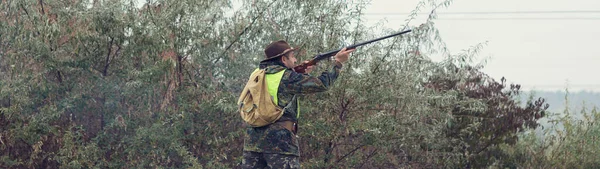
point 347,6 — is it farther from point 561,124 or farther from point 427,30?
point 561,124

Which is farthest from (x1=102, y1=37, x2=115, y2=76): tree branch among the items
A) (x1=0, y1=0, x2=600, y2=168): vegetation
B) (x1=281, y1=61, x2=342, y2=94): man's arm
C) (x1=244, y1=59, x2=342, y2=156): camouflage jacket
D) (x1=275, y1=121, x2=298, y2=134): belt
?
(x1=281, y1=61, x2=342, y2=94): man's arm

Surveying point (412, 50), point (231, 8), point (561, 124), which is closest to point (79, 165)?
point (231, 8)

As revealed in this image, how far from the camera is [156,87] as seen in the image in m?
9.24

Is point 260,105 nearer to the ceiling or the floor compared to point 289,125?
nearer to the ceiling

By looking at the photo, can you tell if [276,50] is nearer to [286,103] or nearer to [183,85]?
[286,103]

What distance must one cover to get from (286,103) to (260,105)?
20 cm

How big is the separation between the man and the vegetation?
7.99 feet

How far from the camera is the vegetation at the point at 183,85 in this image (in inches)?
350

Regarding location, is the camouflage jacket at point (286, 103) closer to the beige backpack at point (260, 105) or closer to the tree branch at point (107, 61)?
the beige backpack at point (260, 105)

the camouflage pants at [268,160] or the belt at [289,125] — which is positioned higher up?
the belt at [289,125]

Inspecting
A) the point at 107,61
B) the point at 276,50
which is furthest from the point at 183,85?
the point at 276,50

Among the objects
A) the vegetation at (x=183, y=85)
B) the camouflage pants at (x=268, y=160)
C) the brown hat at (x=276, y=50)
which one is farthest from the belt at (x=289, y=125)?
the vegetation at (x=183, y=85)

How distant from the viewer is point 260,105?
6.20m

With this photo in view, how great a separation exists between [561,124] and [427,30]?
4.21 m
